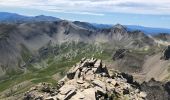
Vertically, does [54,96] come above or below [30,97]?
above

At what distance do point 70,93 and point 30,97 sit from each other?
58.8m

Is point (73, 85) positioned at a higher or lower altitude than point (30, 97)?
higher

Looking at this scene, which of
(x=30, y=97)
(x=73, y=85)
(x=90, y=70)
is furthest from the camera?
(x=30, y=97)

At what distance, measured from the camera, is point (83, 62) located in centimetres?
12331

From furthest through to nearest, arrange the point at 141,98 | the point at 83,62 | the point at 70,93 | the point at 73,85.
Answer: the point at 83,62
the point at 141,98
the point at 73,85
the point at 70,93

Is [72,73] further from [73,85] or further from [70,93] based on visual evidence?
[70,93]

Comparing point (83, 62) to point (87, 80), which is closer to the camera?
point (87, 80)

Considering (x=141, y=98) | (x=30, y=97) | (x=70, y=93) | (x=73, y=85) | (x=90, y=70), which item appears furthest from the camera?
(x=30, y=97)

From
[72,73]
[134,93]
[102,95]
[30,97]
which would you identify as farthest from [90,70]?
[30,97]

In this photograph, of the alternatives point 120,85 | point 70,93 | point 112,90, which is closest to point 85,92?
point 70,93

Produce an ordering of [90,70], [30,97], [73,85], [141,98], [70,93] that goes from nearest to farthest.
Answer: [70,93] < [73,85] < [141,98] < [90,70] < [30,97]

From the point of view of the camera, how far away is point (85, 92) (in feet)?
287

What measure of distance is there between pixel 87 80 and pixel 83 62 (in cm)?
1956

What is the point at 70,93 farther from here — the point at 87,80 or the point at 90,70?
the point at 90,70
